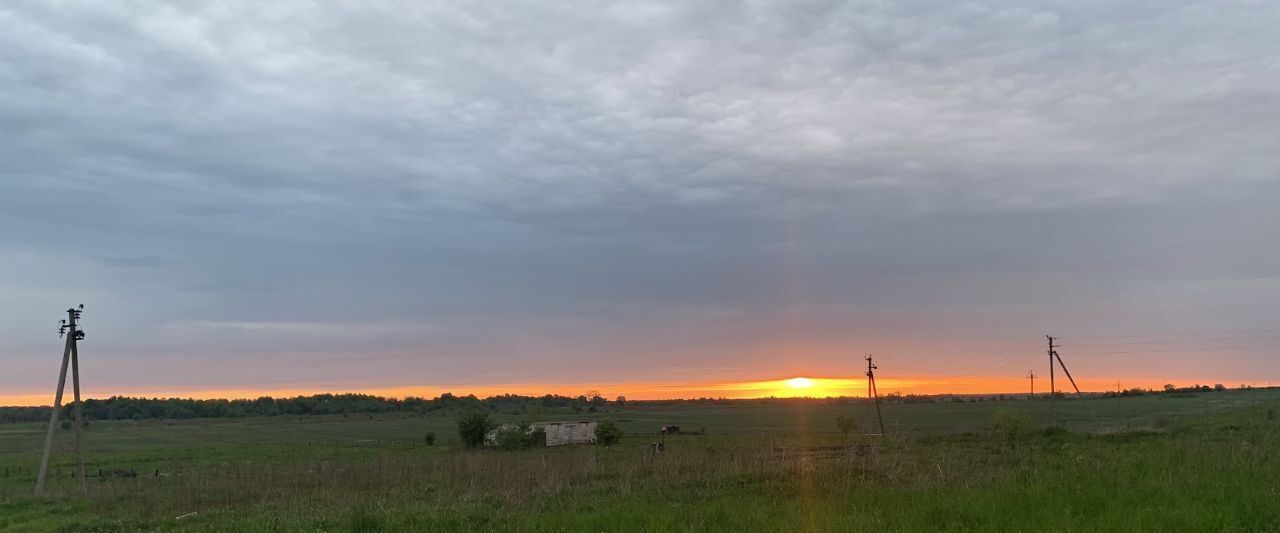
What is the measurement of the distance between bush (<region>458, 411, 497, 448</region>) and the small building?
157 inches

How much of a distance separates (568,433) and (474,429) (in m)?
7.37

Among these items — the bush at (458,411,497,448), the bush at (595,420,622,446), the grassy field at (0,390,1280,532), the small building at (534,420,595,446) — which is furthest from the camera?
the small building at (534,420,595,446)

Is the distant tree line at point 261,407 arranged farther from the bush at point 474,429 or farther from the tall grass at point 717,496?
the tall grass at point 717,496

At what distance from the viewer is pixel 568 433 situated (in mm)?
66500

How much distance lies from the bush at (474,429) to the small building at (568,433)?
3981mm

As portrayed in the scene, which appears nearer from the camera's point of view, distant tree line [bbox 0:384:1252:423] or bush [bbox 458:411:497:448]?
bush [bbox 458:411:497:448]

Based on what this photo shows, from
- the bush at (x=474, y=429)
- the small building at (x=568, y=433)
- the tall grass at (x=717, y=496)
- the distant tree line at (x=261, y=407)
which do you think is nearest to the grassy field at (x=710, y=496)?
the tall grass at (x=717, y=496)

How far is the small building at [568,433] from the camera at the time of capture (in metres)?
65.4

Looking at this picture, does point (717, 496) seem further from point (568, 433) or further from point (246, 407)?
point (246, 407)

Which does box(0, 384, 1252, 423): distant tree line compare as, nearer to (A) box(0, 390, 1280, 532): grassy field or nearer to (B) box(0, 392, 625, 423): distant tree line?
(B) box(0, 392, 625, 423): distant tree line

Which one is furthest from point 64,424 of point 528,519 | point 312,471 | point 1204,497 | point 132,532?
point 1204,497

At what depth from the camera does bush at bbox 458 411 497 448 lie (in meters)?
63.9

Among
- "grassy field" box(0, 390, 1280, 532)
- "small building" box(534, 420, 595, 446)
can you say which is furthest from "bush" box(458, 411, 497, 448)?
"grassy field" box(0, 390, 1280, 532)

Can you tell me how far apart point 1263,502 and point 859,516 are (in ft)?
16.2
